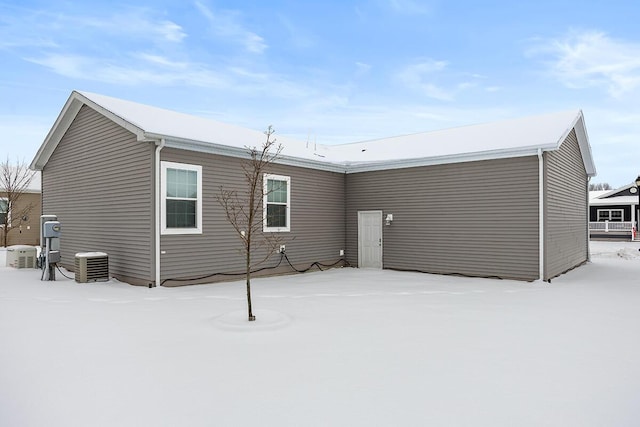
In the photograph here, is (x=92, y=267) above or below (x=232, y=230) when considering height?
below

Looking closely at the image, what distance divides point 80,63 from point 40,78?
236cm

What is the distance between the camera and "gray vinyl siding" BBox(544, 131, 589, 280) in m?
10.7

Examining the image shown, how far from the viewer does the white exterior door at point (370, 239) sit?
13219mm

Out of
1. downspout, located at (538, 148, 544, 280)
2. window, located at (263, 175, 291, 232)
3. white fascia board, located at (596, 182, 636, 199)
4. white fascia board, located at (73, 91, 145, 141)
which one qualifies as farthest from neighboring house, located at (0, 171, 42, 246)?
white fascia board, located at (596, 182, 636, 199)

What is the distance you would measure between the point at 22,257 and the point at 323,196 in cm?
963

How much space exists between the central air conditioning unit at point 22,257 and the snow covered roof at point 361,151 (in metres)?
2.74

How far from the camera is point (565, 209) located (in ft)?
41.2

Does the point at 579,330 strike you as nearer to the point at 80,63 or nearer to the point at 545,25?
the point at 545,25

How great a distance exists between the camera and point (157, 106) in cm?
1277

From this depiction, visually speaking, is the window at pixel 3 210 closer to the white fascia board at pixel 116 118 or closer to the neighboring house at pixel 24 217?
the neighboring house at pixel 24 217

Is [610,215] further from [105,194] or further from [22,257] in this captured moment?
[22,257]

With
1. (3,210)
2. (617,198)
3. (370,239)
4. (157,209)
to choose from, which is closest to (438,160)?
(370,239)

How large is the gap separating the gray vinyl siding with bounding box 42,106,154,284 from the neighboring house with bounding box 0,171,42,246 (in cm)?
1253

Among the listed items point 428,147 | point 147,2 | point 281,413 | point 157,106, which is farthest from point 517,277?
point 147,2
